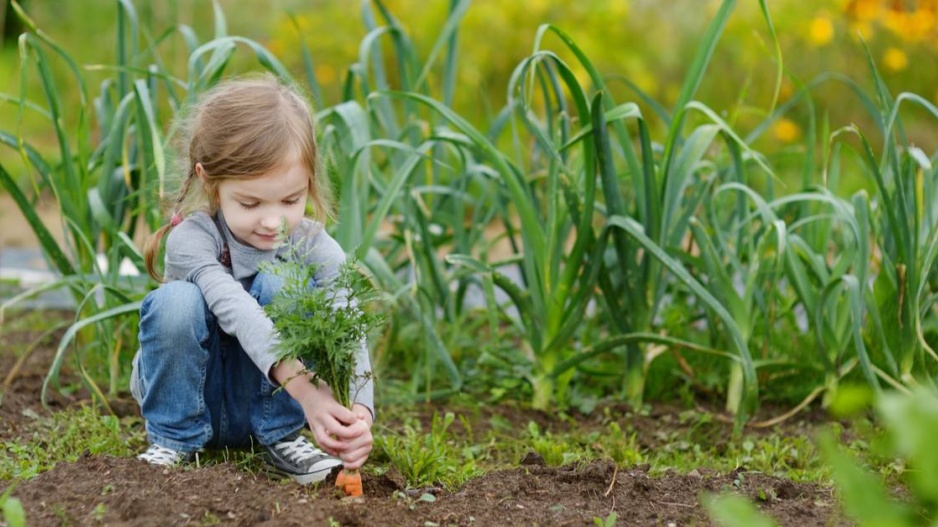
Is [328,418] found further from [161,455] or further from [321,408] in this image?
[161,455]

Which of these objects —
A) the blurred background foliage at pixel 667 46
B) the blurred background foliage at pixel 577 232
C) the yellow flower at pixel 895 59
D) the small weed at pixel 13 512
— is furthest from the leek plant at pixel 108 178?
the yellow flower at pixel 895 59

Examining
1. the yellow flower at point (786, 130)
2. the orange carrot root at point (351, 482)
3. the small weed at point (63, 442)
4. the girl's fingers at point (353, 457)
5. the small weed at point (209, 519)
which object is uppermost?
the small weed at point (209, 519)

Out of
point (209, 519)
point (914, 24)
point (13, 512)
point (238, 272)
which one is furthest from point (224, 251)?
point (914, 24)

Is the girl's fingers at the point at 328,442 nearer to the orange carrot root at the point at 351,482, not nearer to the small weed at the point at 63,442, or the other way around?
the orange carrot root at the point at 351,482

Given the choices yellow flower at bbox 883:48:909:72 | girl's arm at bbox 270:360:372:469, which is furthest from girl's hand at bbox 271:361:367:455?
yellow flower at bbox 883:48:909:72

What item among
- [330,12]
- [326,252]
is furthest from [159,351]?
[330,12]

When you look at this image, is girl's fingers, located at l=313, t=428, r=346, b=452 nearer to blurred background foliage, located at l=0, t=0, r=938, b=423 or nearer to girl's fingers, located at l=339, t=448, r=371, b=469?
girl's fingers, located at l=339, t=448, r=371, b=469

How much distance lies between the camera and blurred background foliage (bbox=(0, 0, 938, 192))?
5590 mm

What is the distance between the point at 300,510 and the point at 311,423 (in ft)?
0.66

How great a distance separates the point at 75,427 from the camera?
2219 millimetres

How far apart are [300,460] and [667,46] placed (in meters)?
4.53

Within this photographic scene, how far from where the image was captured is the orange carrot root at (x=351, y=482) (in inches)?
73.2

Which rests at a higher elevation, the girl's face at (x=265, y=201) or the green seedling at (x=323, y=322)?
the girl's face at (x=265, y=201)

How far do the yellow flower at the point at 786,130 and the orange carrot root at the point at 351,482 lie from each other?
4181 millimetres
